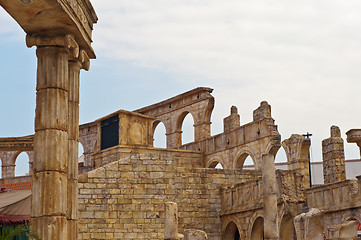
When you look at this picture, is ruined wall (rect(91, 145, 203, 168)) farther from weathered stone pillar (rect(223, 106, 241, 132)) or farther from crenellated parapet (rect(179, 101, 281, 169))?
weathered stone pillar (rect(223, 106, 241, 132))

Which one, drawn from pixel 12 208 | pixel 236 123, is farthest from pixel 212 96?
pixel 12 208

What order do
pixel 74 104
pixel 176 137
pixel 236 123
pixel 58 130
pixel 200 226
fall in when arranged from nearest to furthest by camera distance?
pixel 58 130 < pixel 74 104 < pixel 200 226 < pixel 236 123 < pixel 176 137

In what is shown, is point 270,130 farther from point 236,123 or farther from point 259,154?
point 236,123

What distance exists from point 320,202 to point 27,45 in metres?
12.5

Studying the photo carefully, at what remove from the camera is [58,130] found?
29.1 ft

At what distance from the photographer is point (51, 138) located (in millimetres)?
8789

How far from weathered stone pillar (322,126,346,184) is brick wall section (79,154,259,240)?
6496 mm

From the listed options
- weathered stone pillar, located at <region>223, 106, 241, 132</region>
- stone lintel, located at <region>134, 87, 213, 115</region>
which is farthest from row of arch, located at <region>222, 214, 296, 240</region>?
stone lintel, located at <region>134, 87, 213, 115</region>

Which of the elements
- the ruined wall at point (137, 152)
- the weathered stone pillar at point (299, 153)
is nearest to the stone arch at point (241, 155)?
the weathered stone pillar at point (299, 153)

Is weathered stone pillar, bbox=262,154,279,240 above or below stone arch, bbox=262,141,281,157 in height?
below

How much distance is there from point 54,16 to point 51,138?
6.03 feet

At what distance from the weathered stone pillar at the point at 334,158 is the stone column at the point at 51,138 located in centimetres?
1798

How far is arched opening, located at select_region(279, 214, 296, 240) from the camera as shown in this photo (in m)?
19.0

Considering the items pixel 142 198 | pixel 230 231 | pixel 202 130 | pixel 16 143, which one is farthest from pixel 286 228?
pixel 202 130
